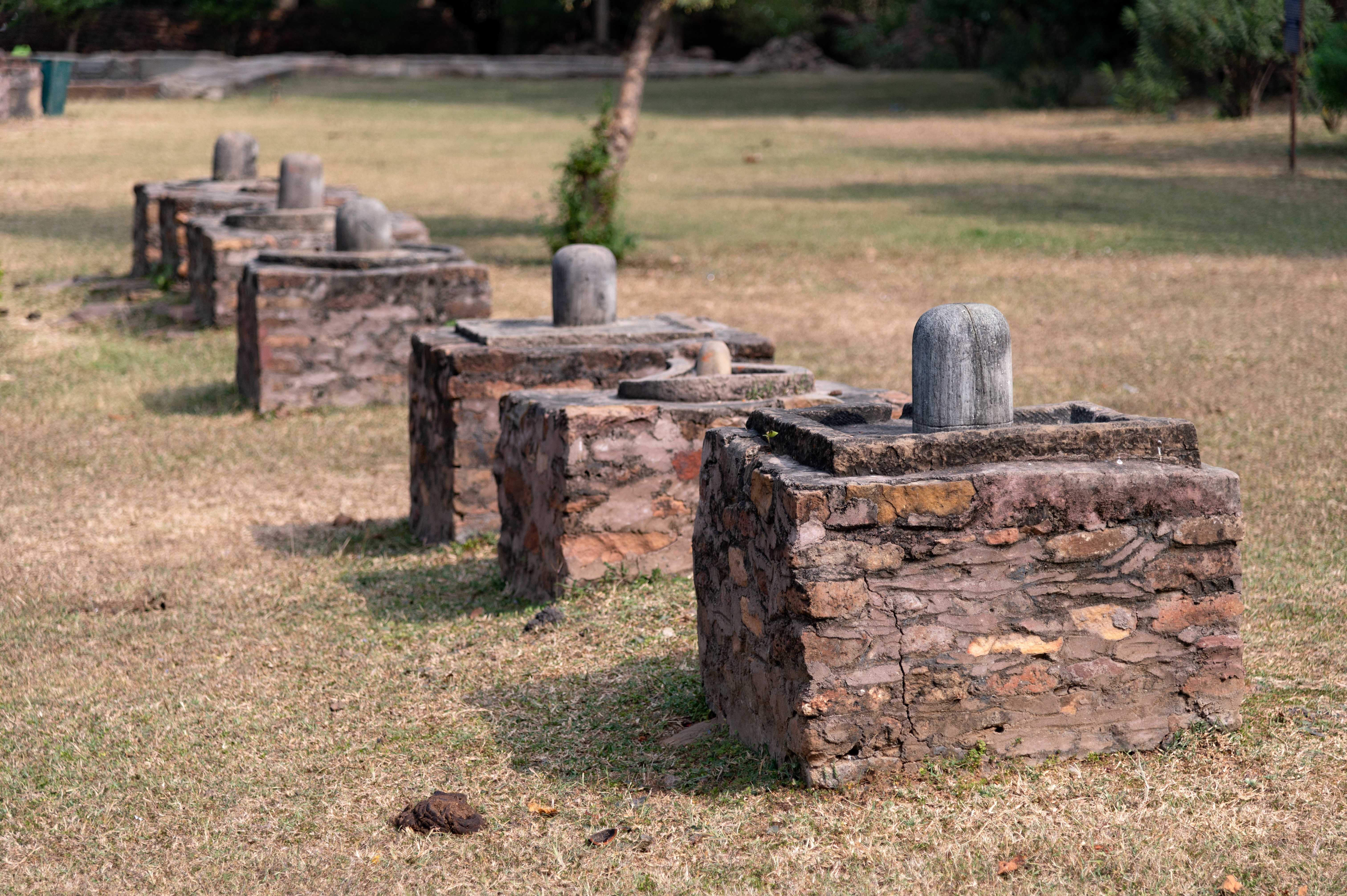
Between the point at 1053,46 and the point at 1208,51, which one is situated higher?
the point at 1053,46

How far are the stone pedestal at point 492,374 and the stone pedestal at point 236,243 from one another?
3.42 metres

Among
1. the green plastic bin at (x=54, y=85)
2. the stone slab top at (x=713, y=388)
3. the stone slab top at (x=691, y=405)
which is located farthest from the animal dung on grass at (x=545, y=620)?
the green plastic bin at (x=54, y=85)

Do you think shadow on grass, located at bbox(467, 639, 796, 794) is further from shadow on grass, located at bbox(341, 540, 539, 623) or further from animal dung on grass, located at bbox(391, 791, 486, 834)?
shadow on grass, located at bbox(341, 540, 539, 623)

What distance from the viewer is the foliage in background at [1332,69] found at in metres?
14.8

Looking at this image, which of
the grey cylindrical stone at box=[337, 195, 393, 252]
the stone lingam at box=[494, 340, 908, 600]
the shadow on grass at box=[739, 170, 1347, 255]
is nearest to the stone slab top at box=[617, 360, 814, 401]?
the stone lingam at box=[494, 340, 908, 600]

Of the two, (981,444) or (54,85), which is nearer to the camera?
(981,444)

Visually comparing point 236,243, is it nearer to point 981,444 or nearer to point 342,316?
point 342,316

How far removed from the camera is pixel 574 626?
4.38 meters

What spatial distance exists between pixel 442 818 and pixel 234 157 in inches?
409

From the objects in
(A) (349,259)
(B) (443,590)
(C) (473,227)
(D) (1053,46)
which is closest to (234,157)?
(C) (473,227)

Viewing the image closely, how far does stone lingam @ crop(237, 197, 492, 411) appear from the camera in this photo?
796cm

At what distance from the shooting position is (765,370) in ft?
16.4

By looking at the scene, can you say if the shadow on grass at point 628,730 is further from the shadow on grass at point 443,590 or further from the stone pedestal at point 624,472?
the shadow on grass at point 443,590

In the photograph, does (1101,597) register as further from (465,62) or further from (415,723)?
(465,62)
